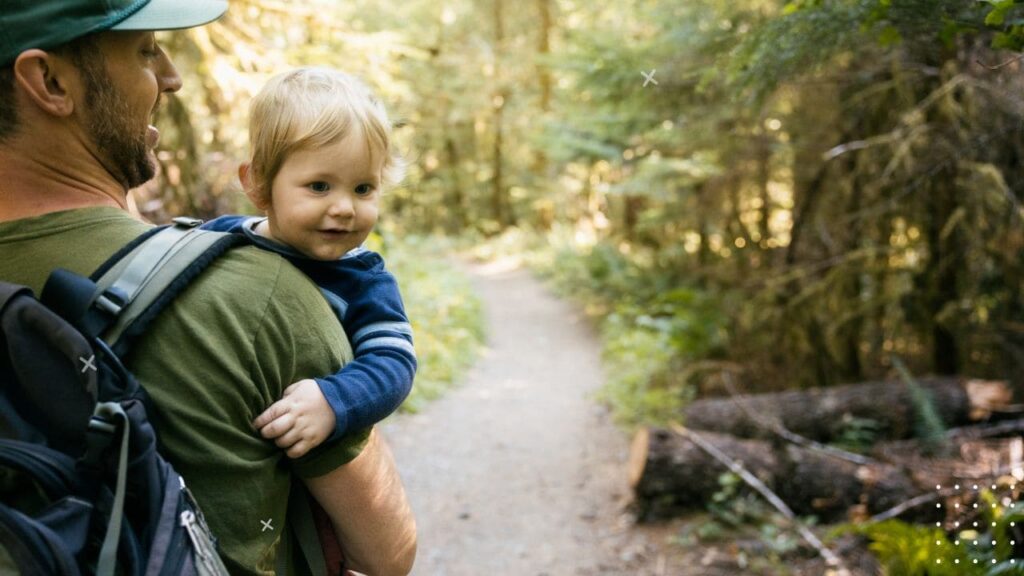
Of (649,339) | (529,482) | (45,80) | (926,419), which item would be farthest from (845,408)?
(45,80)

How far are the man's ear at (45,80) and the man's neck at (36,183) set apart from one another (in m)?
0.10

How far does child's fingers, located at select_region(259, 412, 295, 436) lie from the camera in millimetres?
1415

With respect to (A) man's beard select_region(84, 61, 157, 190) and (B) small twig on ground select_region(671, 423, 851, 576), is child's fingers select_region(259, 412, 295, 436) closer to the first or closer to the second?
(A) man's beard select_region(84, 61, 157, 190)

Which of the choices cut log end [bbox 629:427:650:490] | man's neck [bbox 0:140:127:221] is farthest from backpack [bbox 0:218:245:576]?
cut log end [bbox 629:427:650:490]

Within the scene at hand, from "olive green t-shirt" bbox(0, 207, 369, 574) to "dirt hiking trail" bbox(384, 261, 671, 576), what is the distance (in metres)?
4.31

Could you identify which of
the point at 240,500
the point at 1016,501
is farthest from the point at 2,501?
the point at 1016,501

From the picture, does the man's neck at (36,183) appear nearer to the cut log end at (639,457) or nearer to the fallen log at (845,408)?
the cut log end at (639,457)

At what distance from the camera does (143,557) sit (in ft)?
4.01

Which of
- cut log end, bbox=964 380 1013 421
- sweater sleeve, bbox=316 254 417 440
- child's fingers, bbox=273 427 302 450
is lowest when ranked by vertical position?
cut log end, bbox=964 380 1013 421

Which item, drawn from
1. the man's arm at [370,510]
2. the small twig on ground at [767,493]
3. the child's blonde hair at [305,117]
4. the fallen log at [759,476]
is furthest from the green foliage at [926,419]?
the child's blonde hair at [305,117]

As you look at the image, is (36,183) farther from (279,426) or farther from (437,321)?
(437,321)

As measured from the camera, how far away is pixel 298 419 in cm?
142

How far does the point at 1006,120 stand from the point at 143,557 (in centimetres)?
564

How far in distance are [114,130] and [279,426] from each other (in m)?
0.71
